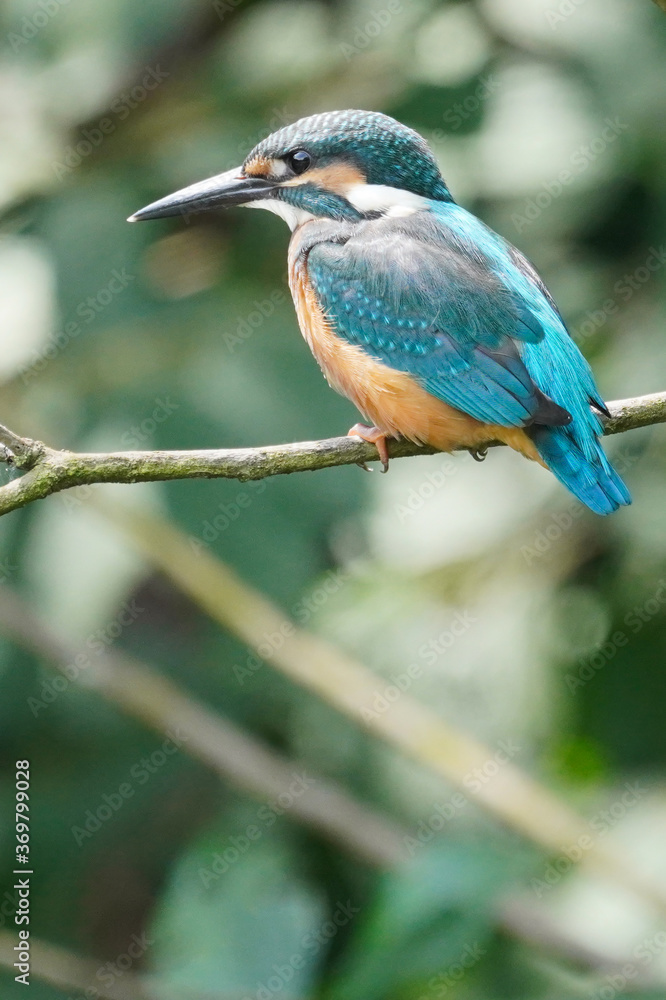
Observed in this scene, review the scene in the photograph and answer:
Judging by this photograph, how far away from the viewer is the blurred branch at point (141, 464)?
2.42 meters

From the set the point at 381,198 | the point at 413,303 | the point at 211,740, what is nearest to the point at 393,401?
the point at 413,303

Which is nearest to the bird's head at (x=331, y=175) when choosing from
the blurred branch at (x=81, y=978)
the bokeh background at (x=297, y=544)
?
the bokeh background at (x=297, y=544)

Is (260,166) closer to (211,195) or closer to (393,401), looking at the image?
(211,195)

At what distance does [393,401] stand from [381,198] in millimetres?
615

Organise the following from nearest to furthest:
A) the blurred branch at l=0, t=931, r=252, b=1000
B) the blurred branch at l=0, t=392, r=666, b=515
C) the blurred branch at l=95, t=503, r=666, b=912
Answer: the blurred branch at l=0, t=392, r=666, b=515 → the blurred branch at l=0, t=931, r=252, b=1000 → the blurred branch at l=95, t=503, r=666, b=912

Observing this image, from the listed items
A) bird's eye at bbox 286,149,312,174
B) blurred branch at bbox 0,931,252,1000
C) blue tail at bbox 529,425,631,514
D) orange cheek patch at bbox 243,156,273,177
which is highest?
orange cheek patch at bbox 243,156,273,177

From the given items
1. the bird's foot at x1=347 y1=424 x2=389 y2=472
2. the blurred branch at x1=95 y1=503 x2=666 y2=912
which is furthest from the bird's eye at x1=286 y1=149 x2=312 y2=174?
the blurred branch at x1=95 y1=503 x2=666 y2=912

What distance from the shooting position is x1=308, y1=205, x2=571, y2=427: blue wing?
9.76ft

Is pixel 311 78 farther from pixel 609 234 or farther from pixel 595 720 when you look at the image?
pixel 595 720

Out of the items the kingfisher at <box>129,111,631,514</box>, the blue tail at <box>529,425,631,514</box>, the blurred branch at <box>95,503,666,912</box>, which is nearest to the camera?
the blue tail at <box>529,425,631,514</box>

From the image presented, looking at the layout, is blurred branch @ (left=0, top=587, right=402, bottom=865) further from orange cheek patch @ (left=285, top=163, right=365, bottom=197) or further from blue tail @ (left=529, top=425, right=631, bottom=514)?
orange cheek patch @ (left=285, top=163, right=365, bottom=197)

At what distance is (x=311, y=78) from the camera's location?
3543mm

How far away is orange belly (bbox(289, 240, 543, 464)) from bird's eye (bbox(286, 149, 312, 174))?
0.39 metres

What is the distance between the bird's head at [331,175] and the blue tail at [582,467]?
78cm
